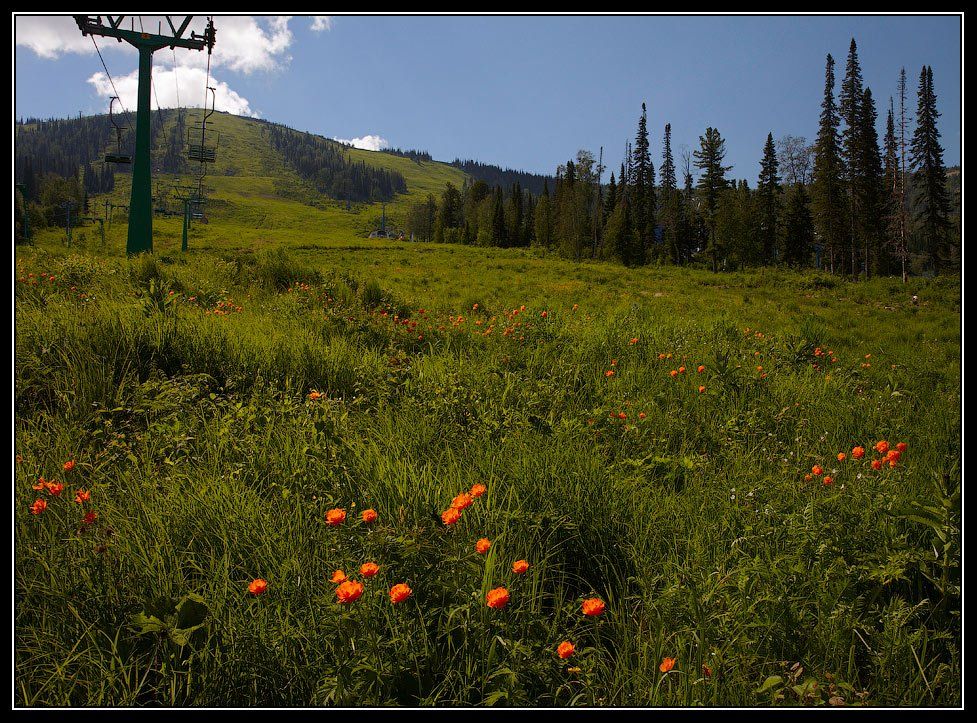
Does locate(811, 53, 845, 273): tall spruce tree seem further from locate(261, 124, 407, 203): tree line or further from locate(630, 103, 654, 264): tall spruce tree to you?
locate(261, 124, 407, 203): tree line

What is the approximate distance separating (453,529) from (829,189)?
1737 inches

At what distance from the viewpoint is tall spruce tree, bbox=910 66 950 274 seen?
364cm

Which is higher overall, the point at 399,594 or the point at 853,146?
the point at 853,146

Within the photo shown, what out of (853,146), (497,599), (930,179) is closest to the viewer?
(497,599)

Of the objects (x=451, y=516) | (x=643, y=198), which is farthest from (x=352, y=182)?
(x=451, y=516)

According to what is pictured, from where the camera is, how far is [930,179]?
20141mm

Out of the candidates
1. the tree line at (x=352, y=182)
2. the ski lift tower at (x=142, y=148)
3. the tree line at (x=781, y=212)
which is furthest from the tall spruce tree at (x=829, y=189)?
the tree line at (x=352, y=182)

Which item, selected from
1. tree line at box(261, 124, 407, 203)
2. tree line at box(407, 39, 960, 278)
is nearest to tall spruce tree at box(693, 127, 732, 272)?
tree line at box(407, 39, 960, 278)

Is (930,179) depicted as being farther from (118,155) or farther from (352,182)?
(352,182)

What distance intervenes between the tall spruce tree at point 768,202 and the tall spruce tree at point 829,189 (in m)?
7.21

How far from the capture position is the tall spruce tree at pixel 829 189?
33438mm

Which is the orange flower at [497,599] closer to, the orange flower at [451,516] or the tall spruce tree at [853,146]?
the orange flower at [451,516]

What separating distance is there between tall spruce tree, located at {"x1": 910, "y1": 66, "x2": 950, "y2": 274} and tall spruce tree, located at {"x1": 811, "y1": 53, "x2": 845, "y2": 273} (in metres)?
4.95

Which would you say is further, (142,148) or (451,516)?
(142,148)
